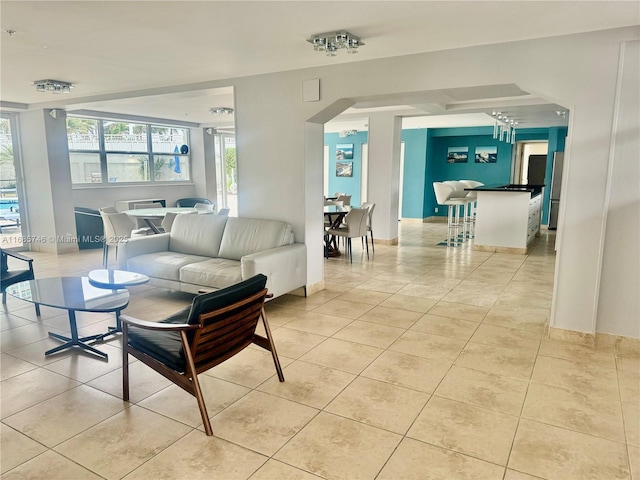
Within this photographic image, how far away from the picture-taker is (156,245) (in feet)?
16.8

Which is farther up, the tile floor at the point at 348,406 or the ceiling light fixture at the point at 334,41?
the ceiling light fixture at the point at 334,41

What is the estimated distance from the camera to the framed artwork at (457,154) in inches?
471

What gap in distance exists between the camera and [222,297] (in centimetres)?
231

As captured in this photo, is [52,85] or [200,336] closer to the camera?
[200,336]

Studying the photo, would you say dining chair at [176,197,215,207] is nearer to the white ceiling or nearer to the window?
the window

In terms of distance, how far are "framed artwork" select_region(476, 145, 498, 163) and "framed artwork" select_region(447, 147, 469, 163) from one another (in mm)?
314

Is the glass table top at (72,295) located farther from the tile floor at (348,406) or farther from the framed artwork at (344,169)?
the framed artwork at (344,169)

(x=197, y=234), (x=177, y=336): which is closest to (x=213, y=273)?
(x=197, y=234)

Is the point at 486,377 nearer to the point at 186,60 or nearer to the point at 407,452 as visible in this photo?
the point at 407,452

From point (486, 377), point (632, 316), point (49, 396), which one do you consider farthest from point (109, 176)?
point (632, 316)

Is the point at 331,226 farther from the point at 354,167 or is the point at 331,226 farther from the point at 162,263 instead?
the point at 354,167

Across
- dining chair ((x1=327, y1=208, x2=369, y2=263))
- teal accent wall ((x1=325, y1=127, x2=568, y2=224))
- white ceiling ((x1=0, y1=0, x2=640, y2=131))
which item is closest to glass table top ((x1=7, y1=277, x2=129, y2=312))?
white ceiling ((x1=0, y1=0, x2=640, y2=131))

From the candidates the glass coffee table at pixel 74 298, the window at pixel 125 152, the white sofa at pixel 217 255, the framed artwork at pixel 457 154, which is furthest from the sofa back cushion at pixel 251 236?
the framed artwork at pixel 457 154

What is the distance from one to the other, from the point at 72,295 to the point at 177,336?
1.36 m
